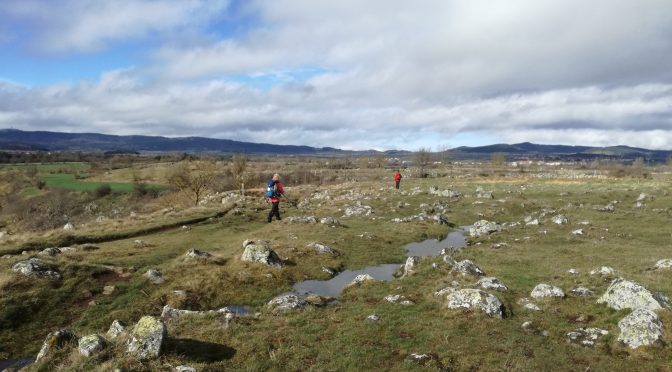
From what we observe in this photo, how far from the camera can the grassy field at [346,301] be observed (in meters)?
15.9

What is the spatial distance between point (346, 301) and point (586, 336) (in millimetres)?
11293

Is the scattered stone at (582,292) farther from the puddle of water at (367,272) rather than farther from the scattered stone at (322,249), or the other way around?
the scattered stone at (322,249)

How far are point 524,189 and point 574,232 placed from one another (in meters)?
43.3

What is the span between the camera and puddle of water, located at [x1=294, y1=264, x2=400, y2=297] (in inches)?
1066

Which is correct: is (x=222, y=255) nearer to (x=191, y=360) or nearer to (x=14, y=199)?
(x=191, y=360)

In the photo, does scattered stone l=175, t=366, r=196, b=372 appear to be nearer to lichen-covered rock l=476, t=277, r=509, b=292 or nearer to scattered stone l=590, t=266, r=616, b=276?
lichen-covered rock l=476, t=277, r=509, b=292

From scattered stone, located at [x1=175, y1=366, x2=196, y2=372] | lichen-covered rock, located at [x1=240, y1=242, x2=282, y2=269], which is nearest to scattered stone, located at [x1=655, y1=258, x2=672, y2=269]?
lichen-covered rock, located at [x1=240, y1=242, x2=282, y2=269]

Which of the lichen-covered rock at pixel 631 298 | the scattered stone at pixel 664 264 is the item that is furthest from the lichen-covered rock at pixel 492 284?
the scattered stone at pixel 664 264

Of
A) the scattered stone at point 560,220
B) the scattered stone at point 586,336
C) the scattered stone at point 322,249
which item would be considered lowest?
the scattered stone at point 322,249

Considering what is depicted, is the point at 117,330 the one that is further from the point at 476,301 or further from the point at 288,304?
the point at 476,301

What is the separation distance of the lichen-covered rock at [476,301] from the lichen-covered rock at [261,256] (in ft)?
43.2

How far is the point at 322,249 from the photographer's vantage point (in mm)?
34844

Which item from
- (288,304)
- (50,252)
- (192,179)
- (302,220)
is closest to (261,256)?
(288,304)

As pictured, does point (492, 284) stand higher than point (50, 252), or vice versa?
point (492, 284)
